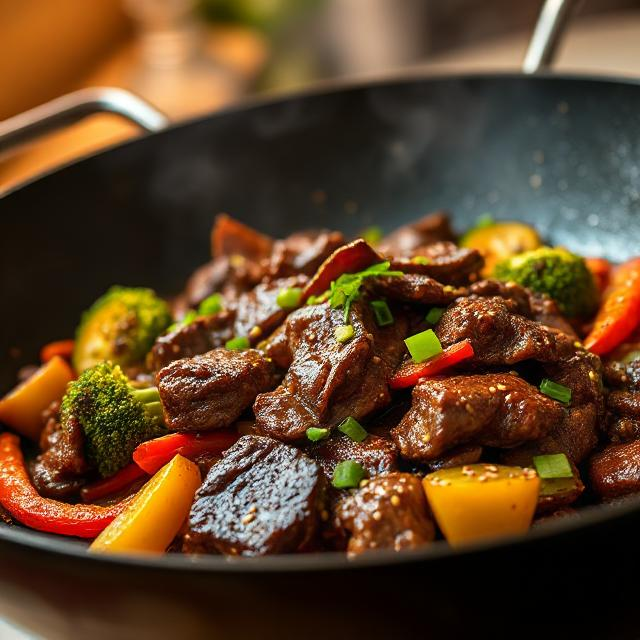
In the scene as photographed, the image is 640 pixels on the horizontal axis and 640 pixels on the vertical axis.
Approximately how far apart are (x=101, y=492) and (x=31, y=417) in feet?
2.19

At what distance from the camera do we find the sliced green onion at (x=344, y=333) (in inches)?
108

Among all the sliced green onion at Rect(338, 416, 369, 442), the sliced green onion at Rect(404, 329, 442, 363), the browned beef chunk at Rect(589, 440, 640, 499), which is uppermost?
the sliced green onion at Rect(404, 329, 442, 363)

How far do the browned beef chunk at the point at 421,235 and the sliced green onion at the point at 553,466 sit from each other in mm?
1507

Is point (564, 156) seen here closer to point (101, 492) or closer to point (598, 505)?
point (598, 505)

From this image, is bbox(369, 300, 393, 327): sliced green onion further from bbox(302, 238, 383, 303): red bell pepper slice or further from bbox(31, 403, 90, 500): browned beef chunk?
bbox(31, 403, 90, 500): browned beef chunk

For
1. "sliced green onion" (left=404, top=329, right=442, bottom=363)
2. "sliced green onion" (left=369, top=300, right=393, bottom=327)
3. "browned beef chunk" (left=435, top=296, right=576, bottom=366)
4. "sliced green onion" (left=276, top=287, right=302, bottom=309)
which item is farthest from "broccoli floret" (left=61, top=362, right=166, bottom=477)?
"browned beef chunk" (left=435, top=296, right=576, bottom=366)

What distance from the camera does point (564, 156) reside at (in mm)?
4207

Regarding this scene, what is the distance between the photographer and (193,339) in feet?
10.8

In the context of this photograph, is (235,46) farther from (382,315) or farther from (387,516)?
(387,516)

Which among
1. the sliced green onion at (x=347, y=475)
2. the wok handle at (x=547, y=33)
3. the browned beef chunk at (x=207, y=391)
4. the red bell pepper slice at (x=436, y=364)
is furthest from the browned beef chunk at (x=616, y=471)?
the wok handle at (x=547, y=33)

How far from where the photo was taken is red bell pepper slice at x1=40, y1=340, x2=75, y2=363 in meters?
3.81

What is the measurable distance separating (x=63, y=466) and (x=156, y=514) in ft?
2.05

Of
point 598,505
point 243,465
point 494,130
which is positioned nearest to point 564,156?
point 494,130

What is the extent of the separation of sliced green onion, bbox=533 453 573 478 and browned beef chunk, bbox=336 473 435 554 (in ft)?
1.27
